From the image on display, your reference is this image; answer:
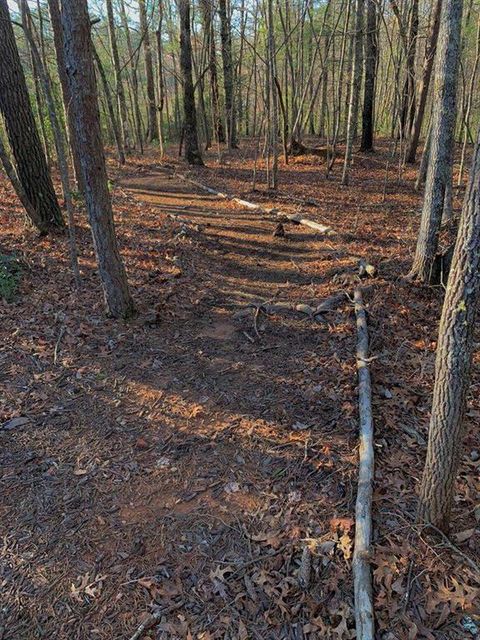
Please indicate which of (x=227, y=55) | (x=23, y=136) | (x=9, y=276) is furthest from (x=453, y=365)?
(x=227, y=55)

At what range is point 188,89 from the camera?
1462 cm

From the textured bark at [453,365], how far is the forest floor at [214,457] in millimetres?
325

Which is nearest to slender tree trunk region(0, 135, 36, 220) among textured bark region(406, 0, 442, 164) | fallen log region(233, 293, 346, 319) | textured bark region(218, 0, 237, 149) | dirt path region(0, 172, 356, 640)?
dirt path region(0, 172, 356, 640)

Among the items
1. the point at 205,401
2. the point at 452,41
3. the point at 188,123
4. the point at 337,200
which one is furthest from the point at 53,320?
the point at 188,123

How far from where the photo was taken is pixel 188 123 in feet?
50.6

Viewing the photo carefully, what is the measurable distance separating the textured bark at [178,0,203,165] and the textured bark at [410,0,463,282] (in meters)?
10.8

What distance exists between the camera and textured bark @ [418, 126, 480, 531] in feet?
7.47

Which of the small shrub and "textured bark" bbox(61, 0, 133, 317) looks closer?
"textured bark" bbox(61, 0, 133, 317)

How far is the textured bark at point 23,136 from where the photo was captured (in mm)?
7145

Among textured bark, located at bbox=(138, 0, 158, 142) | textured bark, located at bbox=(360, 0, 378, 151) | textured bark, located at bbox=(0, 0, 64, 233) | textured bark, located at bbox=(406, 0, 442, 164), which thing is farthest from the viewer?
textured bark, located at bbox=(138, 0, 158, 142)

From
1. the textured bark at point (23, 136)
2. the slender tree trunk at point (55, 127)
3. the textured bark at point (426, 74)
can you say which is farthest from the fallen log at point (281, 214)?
the textured bark at point (426, 74)

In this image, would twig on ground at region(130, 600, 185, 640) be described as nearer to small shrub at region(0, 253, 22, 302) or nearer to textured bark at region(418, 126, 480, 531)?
textured bark at region(418, 126, 480, 531)

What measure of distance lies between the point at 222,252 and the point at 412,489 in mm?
5852

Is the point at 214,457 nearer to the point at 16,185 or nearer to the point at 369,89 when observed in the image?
the point at 16,185
